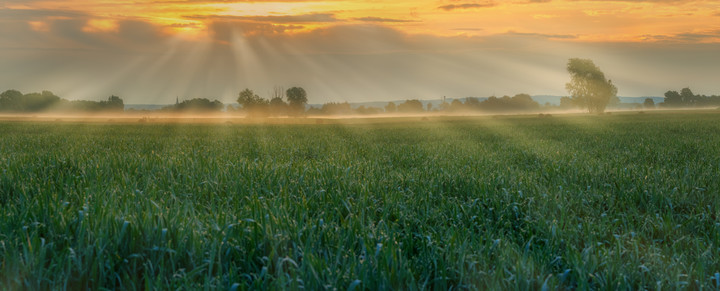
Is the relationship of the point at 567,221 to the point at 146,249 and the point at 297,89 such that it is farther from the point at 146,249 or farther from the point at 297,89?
the point at 297,89

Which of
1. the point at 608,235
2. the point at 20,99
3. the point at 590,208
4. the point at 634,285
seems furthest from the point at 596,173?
the point at 20,99

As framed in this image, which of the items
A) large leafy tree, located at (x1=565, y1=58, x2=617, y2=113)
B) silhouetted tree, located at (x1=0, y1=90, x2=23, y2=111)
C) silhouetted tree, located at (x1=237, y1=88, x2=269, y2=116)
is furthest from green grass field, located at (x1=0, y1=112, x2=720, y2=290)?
silhouetted tree, located at (x1=0, y1=90, x2=23, y2=111)

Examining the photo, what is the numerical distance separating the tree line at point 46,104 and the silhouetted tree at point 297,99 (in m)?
55.5

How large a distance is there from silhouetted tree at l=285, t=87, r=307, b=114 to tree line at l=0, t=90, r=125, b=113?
55.5 m

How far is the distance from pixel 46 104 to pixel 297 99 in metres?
84.7

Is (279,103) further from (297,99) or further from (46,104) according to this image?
(46,104)

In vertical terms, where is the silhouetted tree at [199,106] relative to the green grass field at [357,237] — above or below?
above

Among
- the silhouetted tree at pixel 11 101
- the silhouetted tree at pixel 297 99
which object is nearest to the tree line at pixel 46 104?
the silhouetted tree at pixel 11 101

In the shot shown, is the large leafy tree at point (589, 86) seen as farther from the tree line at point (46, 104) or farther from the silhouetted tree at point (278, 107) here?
the tree line at point (46, 104)

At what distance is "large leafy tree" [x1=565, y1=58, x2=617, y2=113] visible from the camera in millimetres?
135625

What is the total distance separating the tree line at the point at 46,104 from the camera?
154625mm

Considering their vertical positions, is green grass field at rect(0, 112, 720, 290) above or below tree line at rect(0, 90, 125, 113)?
below

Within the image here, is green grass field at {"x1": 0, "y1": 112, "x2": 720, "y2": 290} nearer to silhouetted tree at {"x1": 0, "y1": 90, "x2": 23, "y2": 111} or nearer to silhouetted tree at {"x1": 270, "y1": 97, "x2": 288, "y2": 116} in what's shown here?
silhouetted tree at {"x1": 270, "y1": 97, "x2": 288, "y2": 116}

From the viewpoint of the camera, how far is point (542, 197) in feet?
21.6
